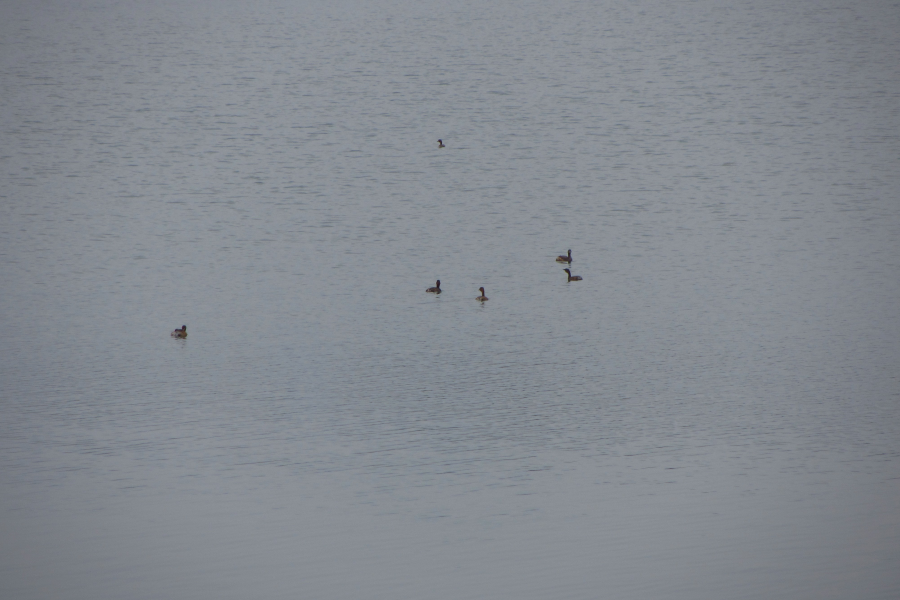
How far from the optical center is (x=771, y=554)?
10.7m

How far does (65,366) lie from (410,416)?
6.84 meters

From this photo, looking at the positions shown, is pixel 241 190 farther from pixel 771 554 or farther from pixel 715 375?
pixel 771 554

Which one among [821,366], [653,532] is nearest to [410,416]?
[653,532]

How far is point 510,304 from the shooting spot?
75.6ft

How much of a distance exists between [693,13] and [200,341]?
5889cm

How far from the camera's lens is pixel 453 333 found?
20562 mm

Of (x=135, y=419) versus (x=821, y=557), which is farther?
(x=135, y=419)

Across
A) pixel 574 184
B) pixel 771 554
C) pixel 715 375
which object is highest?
pixel 574 184

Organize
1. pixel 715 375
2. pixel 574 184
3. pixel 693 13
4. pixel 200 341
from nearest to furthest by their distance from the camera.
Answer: pixel 715 375 < pixel 200 341 < pixel 574 184 < pixel 693 13

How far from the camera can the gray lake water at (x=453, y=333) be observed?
1101 cm

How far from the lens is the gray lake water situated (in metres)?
11.0

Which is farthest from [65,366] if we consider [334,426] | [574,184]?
[574,184]

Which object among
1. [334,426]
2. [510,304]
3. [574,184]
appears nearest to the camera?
[334,426]

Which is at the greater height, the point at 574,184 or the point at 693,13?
the point at 693,13
